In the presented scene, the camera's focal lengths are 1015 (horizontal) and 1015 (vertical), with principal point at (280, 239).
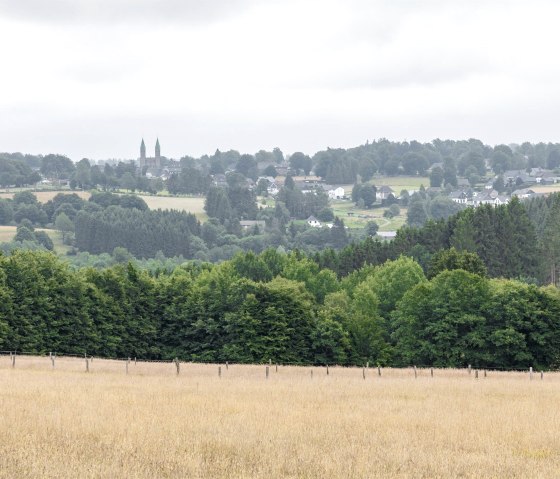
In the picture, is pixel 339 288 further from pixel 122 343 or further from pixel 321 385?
pixel 321 385

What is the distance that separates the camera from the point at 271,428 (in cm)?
2925

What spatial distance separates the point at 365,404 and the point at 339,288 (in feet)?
270

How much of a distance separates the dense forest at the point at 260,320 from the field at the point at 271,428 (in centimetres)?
3523

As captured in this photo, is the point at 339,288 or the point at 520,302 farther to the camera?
the point at 339,288

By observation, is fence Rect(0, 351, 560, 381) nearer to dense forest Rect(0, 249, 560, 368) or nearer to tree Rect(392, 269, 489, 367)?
dense forest Rect(0, 249, 560, 368)

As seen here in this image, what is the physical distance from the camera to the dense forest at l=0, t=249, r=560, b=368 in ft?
267

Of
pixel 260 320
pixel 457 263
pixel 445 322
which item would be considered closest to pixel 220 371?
pixel 260 320

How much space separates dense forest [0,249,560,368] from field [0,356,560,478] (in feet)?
116

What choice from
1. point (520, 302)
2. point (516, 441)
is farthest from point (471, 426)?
point (520, 302)

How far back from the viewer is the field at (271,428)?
2356 cm

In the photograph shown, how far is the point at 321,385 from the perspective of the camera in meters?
44.5

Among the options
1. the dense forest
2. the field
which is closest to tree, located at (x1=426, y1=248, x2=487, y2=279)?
the dense forest

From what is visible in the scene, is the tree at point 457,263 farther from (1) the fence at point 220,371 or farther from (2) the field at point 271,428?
(2) the field at point 271,428

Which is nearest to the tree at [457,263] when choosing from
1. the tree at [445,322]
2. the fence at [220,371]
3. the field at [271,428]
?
the tree at [445,322]
